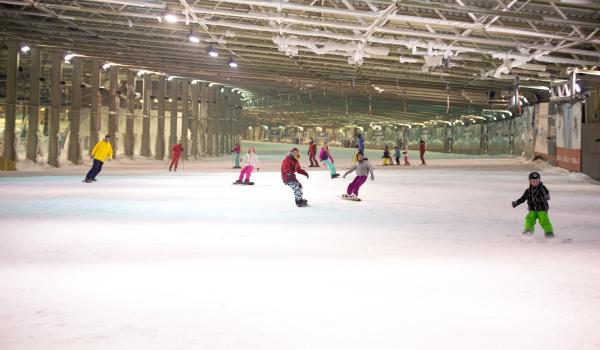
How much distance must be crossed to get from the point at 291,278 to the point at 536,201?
4793 mm

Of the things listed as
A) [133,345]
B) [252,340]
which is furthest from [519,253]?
[133,345]

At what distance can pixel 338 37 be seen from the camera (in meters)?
22.9

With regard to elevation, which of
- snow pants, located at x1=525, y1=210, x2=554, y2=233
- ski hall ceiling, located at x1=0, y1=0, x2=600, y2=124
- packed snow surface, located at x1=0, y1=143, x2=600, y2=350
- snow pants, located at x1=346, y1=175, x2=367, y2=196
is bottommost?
packed snow surface, located at x1=0, y1=143, x2=600, y2=350

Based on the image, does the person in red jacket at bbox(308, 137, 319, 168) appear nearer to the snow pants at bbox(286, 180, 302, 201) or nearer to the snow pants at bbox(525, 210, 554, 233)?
the snow pants at bbox(286, 180, 302, 201)

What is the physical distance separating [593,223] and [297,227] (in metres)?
5.38

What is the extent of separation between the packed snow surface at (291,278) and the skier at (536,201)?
0.26 m

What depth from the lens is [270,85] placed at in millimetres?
47844

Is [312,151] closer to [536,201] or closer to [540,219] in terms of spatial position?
[540,219]

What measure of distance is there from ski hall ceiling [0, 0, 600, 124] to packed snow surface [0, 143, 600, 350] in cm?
620

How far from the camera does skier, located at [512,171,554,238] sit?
10.9 m

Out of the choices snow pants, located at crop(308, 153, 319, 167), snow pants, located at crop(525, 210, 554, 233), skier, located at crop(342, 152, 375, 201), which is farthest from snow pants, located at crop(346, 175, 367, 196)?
snow pants, located at crop(308, 153, 319, 167)

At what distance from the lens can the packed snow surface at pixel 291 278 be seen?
17.9 ft

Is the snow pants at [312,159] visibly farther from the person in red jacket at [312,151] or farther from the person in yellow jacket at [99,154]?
the person in yellow jacket at [99,154]

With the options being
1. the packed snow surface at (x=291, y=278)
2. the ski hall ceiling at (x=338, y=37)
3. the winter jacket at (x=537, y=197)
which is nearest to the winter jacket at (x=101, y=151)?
the ski hall ceiling at (x=338, y=37)
